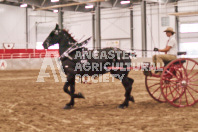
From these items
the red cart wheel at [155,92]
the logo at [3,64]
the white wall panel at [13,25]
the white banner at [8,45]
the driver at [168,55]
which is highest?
the white wall panel at [13,25]

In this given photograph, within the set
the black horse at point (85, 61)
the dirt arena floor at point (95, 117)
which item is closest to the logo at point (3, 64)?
the dirt arena floor at point (95, 117)

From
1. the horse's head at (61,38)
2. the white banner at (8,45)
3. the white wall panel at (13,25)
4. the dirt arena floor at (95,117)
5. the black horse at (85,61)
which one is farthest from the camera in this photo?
the white wall panel at (13,25)

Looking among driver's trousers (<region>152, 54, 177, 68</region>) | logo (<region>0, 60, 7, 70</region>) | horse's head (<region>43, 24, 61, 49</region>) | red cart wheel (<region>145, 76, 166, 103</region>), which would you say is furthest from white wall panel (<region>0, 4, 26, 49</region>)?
driver's trousers (<region>152, 54, 177, 68</region>)

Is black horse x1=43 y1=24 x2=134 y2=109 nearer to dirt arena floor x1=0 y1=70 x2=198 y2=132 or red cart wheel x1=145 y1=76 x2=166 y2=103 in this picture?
dirt arena floor x1=0 y1=70 x2=198 y2=132

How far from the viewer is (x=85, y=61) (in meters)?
6.61

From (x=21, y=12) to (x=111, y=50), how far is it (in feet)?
96.9

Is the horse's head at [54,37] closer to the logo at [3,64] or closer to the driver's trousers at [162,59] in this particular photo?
the driver's trousers at [162,59]

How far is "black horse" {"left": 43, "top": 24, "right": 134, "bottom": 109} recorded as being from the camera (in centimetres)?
664

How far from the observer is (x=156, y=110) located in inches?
252

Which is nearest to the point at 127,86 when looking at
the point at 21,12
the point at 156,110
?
the point at 156,110

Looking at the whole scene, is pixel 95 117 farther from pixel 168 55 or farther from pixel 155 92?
pixel 155 92

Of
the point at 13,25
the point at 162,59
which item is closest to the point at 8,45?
the point at 13,25

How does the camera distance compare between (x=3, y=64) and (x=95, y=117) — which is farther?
(x=3, y=64)

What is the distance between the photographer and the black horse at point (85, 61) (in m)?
6.64
